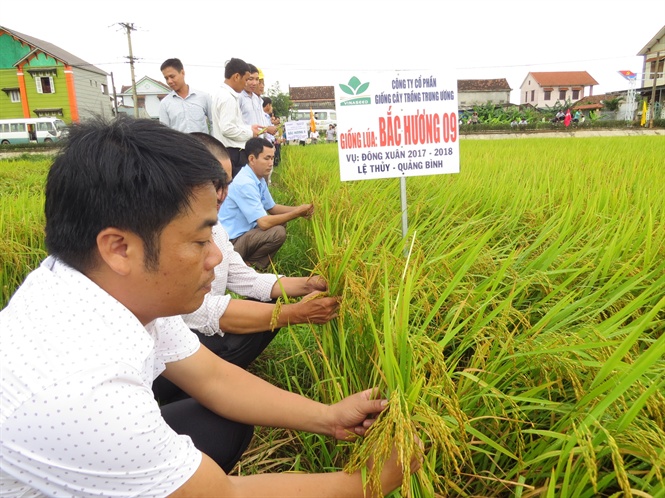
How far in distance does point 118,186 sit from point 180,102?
4.17 metres

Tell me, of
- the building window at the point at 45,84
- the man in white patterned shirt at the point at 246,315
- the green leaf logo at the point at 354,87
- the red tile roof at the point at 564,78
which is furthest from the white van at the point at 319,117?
the red tile roof at the point at 564,78

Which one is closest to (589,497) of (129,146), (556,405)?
(556,405)

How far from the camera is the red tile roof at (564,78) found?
57006mm

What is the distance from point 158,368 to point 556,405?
0.89 metres

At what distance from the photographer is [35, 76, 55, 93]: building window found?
27216 mm

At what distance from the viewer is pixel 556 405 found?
3.43 feet

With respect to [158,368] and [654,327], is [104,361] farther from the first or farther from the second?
[654,327]

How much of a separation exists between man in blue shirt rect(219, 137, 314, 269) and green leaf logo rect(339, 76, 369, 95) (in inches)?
29.5

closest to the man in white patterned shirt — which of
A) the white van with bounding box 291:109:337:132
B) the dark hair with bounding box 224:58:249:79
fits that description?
the dark hair with bounding box 224:58:249:79

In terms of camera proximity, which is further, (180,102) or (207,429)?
(180,102)

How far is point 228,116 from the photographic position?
418 centimetres

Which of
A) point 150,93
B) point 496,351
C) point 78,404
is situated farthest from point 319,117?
point 78,404

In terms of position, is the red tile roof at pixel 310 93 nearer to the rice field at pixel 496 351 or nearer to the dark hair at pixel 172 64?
the dark hair at pixel 172 64

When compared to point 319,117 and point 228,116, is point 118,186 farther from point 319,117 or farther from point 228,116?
point 319,117
